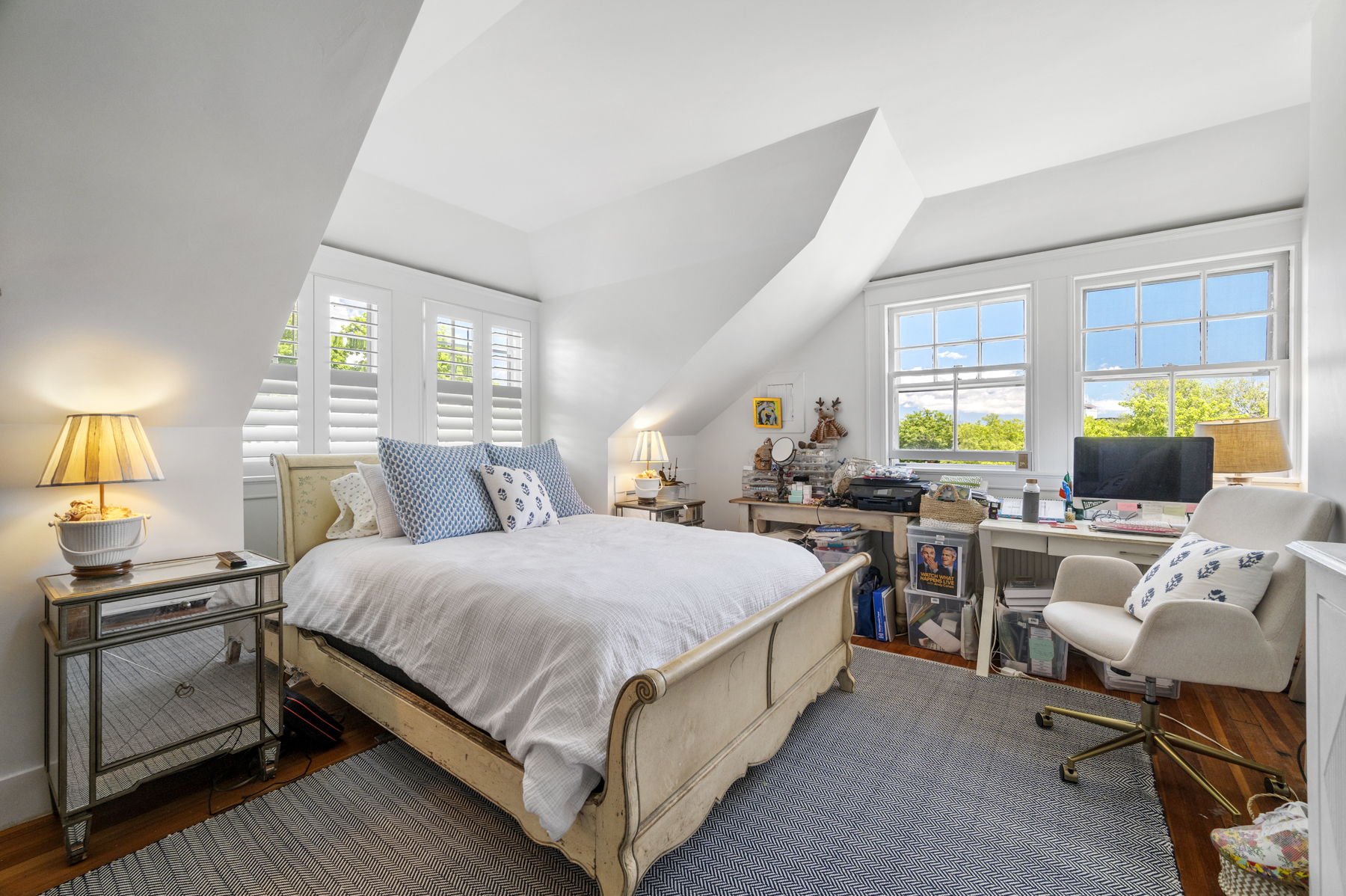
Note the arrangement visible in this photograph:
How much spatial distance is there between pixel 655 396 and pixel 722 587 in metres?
2.07

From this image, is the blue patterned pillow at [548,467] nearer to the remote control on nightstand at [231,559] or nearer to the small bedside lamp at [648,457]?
the small bedside lamp at [648,457]

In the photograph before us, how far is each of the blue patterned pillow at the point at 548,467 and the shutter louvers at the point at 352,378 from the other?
2.29ft

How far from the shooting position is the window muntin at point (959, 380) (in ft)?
11.6

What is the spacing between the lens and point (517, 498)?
9.05 ft

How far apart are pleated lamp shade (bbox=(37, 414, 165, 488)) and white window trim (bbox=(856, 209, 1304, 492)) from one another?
3.74 metres

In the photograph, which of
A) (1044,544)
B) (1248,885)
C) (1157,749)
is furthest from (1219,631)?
(1044,544)

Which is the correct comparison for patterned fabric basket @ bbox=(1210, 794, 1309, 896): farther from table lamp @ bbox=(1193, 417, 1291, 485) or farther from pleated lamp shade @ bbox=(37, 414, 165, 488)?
pleated lamp shade @ bbox=(37, 414, 165, 488)

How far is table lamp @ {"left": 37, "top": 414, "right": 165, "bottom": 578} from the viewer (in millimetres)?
1668

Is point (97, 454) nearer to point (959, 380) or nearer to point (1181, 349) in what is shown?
point (959, 380)

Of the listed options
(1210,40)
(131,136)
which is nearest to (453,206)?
(131,136)

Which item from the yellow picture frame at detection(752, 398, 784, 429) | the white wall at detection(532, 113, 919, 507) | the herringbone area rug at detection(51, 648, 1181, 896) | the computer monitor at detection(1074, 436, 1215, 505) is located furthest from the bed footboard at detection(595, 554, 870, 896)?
the yellow picture frame at detection(752, 398, 784, 429)

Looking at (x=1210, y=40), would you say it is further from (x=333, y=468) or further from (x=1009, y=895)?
(x=333, y=468)

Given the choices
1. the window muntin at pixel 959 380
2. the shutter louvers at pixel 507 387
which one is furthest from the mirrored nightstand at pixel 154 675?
the window muntin at pixel 959 380

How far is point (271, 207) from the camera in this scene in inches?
65.4
